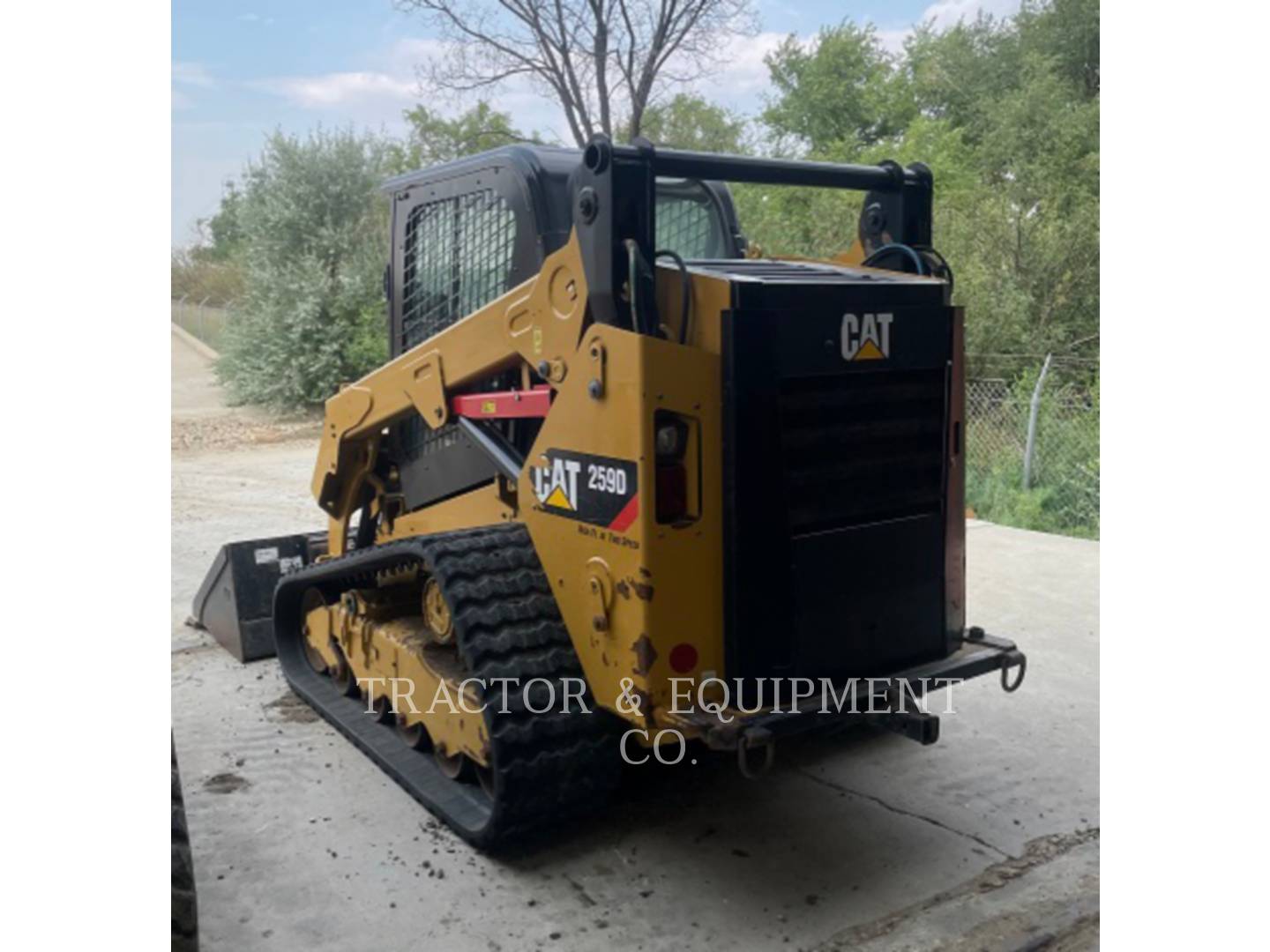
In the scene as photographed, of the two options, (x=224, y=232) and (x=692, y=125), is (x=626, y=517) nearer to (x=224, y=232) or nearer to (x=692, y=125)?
(x=692, y=125)

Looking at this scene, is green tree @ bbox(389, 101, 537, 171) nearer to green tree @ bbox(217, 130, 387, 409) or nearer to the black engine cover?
green tree @ bbox(217, 130, 387, 409)

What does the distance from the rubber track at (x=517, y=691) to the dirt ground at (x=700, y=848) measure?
0.21 metres

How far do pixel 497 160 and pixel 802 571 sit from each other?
201 centimetres

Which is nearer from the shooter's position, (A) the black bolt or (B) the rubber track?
(A) the black bolt

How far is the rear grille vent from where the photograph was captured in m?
3.35

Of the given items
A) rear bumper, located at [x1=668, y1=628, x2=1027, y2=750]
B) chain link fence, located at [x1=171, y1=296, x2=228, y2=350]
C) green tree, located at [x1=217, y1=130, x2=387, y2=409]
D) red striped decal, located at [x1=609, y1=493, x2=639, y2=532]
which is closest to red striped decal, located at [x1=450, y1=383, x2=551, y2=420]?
red striped decal, located at [x1=609, y1=493, x2=639, y2=532]

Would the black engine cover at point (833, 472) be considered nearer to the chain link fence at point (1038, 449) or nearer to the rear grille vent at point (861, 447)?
the rear grille vent at point (861, 447)

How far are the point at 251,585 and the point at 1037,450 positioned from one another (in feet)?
24.7

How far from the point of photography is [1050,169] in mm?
15820

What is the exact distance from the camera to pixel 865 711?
Answer: 3342 millimetres

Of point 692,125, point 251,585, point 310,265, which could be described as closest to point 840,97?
point 692,125

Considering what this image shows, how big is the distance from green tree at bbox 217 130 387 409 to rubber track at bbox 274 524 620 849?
16.4m

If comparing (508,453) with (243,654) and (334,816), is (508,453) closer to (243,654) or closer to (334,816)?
(334,816)

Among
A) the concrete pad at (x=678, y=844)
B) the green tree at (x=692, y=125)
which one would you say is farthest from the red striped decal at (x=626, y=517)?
the green tree at (x=692, y=125)
